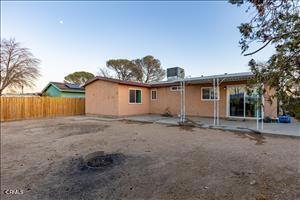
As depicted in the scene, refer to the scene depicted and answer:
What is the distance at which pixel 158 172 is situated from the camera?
3.37 metres

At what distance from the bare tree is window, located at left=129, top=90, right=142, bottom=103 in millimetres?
12491

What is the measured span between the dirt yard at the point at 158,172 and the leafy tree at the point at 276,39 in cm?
177

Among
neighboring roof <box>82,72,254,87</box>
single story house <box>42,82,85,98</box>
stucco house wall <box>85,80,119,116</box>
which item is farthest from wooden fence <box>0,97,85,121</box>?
single story house <box>42,82,85,98</box>

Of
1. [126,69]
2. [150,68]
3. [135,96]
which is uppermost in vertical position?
[150,68]

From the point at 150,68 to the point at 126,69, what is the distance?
12.3ft

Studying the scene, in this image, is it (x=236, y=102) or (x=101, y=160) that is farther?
(x=236, y=102)

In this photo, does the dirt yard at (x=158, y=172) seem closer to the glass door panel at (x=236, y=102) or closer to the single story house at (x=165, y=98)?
the glass door panel at (x=236, y=102)

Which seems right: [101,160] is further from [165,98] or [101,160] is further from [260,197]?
[165,98]

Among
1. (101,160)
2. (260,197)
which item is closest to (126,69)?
(101,160)

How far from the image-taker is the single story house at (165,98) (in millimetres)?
10758

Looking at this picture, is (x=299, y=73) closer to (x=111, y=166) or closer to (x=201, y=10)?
(x=111, y=166)

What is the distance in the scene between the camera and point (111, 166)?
3.76 m

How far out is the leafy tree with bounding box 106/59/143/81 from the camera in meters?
25.7

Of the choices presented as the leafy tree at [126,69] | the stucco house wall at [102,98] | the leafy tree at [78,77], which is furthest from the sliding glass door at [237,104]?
the leafy tree at [78,77]
